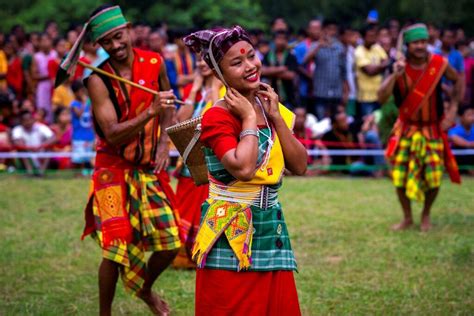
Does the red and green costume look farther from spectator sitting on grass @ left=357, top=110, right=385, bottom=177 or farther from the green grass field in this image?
spectator sitting on grass @ left=357, top=110, right=385, bottom=177

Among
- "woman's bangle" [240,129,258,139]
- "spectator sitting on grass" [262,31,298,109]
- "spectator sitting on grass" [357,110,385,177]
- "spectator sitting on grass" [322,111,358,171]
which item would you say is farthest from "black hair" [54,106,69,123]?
"woman's bangle" [240,129,258,139]

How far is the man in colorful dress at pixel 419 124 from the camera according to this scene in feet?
28.0

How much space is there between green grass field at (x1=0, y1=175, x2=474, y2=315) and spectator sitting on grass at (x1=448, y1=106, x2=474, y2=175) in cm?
166

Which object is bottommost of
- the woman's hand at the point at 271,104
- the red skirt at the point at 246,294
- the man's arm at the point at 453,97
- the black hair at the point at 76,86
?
the black hair at the point at 76,86

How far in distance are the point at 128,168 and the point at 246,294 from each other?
2.02 meters

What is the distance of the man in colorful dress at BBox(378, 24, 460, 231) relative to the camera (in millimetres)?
8531

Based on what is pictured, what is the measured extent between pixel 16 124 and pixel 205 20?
9038mm

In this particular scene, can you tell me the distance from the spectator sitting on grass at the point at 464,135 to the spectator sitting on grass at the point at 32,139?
619 centimetres

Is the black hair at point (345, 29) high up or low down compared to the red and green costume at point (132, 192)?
up

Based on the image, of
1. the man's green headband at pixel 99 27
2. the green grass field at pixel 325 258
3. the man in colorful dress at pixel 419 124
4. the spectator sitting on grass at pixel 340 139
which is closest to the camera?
the man's green headband at pixel 99 27

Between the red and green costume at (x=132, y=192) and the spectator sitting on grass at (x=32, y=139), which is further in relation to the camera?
the spectator sitting on grass at (x=32, y=139)

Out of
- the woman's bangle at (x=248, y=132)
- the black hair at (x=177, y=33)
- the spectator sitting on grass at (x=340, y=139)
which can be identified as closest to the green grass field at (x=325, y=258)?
the spectator sitting on grass at (x=340, y=139)

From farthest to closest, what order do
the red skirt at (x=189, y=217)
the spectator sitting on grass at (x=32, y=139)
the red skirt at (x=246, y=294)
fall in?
1. the spectator sitting on grass at (x=32, y=139)
2. the red skirt at (x=189, y=217)
3. the red skirt at (x=246, y=294)

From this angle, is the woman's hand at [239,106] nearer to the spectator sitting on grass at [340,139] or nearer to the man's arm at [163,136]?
the man's arm at [163,136]
